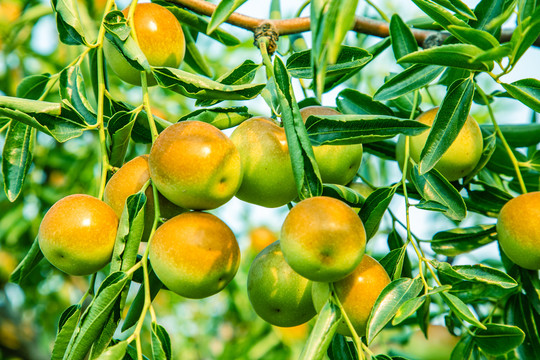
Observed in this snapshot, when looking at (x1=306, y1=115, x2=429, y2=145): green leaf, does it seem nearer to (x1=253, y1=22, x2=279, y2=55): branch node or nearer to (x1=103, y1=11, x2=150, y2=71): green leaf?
(x1=103, y1=11, x2=150, y2=71): green leaf

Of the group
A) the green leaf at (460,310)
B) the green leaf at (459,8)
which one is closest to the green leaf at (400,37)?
the green leaf at (459,8)

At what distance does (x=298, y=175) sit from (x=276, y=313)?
41 cm

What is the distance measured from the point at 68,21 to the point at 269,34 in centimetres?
57

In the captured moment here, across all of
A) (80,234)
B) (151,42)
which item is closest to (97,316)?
(80,234)

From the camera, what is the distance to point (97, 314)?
1082mm

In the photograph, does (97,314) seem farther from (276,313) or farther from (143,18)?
(143,18)

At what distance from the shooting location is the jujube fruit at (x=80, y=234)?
1.18 metres

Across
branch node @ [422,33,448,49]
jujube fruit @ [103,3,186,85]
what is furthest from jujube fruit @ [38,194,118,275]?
branch node @ [422,33,448,49]

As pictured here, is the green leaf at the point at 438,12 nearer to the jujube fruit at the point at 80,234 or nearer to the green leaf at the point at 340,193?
the green leaf at the point at 340,193

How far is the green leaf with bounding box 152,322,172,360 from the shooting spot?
106 cm

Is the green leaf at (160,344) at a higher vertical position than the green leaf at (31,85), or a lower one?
lower

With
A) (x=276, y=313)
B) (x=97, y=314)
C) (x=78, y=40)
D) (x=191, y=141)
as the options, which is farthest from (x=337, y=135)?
(x=78, y=40)

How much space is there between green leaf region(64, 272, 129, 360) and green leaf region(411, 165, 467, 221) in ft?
2.40

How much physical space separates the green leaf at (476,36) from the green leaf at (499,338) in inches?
22.9
